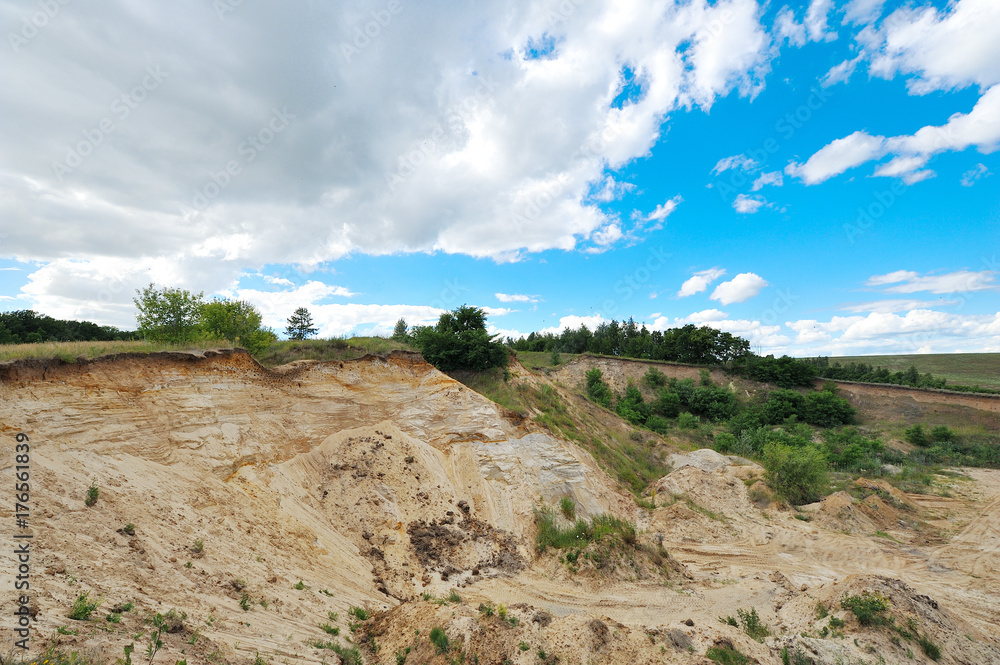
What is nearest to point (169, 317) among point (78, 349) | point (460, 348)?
point (78, 349)

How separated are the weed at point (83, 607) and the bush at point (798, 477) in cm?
2301

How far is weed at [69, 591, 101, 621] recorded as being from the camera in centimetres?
523

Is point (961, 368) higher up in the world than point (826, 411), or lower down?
higher up

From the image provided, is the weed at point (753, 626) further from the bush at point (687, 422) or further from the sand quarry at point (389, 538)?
the bush at point (687, 422)

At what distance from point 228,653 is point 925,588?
1865 centimetres

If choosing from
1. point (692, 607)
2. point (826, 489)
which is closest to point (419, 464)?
point (692, 607)

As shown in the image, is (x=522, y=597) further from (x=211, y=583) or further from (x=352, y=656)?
(x=211, y=583)

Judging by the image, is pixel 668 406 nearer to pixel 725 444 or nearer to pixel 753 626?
pixel 725 444

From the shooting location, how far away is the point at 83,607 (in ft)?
17.7

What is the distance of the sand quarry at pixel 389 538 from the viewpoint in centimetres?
707

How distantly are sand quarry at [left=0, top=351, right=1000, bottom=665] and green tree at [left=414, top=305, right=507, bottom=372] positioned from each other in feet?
15.4

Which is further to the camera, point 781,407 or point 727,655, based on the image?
point 781,407

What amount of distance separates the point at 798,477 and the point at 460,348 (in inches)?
690

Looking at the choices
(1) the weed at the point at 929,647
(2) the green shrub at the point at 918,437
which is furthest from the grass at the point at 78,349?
(2) the green shrub at the point at 918,437
